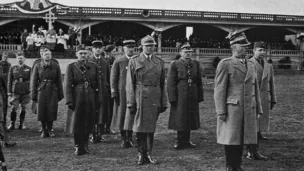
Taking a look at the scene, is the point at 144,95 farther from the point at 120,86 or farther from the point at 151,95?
the point at 120,86

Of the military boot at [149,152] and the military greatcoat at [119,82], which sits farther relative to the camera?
the military greatcoat at [119,82]

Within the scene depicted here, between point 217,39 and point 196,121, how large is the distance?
3114 cm

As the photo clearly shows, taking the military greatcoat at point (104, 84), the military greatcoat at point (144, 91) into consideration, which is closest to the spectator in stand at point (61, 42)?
the military greatcoat at point (104, 84)

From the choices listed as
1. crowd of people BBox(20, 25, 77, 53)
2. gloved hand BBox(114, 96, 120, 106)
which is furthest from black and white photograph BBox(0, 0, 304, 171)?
crowd of people BBox(20, 25, 77, 53)

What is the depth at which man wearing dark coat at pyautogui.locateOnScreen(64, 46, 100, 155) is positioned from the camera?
740 cm

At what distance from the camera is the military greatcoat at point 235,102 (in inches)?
231

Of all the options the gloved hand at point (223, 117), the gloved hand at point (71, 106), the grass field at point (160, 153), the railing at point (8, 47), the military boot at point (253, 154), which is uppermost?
the railing at point (8, 47)

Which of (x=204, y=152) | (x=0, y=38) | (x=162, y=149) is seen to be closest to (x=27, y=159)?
(x=162, y=149)

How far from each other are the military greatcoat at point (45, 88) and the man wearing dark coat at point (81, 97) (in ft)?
6.68

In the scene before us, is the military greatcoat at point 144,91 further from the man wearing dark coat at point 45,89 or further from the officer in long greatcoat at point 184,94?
the man wearing dark coat at point 45,89

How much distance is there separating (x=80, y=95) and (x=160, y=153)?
1.71 m

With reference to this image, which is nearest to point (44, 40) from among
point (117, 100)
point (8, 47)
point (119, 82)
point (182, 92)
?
point (8, 47)

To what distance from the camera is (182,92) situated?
8.07 meters

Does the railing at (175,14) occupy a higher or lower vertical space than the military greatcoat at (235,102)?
higher
